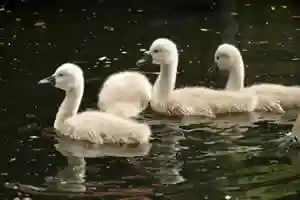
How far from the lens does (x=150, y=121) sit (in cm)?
724

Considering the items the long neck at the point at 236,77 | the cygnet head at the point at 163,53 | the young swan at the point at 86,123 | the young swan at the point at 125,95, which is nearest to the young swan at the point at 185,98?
the cygnet head at the point at 163,53

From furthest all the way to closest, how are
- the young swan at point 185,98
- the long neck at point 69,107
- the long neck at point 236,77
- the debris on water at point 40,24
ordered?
the debris on water at point 40,24
the long neck at point 236,77
the young swan at point 185,98
the long neck at point 69,107

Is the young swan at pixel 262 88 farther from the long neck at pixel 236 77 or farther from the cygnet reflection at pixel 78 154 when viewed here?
the cygnet reflection at pixel 78 154

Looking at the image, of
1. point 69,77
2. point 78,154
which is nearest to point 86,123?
point 78,154

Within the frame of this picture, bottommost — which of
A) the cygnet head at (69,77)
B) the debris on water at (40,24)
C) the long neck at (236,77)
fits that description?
the cygnet head at (69,77)

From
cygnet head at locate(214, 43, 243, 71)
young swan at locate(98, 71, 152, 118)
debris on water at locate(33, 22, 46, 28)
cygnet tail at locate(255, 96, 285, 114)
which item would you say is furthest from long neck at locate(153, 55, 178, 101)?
debris on water at locate(33, 22, 46, 28)

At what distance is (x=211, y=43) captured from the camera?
11023 mm

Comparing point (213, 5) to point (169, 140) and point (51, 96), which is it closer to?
point (51, 96)

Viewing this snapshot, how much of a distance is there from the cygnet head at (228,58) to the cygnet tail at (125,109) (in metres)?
0.98

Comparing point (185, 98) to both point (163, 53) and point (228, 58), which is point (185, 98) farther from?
point (228, 58)

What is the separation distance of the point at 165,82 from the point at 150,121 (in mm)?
525

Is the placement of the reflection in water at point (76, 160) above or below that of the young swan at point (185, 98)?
below

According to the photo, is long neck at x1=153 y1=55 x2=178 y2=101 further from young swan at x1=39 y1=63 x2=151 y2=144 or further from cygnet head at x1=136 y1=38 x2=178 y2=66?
young swan at x1=39 y1=63 x2=151 y2=144

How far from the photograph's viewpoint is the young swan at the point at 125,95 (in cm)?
740
